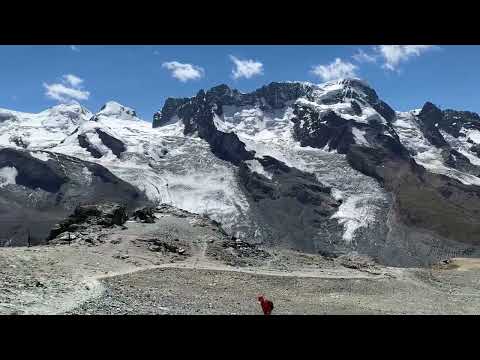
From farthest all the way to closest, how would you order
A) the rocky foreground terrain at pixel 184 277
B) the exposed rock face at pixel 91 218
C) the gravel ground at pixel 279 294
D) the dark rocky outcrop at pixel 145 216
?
the dark rocky outcrop at pixel 145 216 → the exposed rock face at pixel 91 218 → the gravel ground at pixel 279 294 → the rocky foreground terrain at pixel 184 277

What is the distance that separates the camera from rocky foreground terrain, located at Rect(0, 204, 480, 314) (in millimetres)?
24812

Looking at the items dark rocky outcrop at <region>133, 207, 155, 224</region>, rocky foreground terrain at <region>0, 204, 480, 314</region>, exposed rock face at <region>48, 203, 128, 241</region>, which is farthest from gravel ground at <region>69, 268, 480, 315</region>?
dark rocky outcrop at <region>133, 207, 155, 224</region>

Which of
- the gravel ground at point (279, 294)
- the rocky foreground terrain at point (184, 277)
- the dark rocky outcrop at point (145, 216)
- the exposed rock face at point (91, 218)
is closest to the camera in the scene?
the rocky foreground terrain at point (184, 277)

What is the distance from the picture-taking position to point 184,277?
121 feet

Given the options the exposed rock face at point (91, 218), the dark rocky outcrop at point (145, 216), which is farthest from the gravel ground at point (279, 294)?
the dark rocky outcrop at point (145, 216)

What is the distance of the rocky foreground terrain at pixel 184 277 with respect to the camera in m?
24.8

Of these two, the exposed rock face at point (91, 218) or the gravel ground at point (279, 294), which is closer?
the gravel ground at point (279, 294)

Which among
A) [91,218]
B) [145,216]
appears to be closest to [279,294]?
[91,218]

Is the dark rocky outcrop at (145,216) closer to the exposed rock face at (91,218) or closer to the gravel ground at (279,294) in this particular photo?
the exposed rock face at (91,218)

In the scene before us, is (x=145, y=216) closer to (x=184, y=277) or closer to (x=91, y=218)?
(x=91, y=218)
